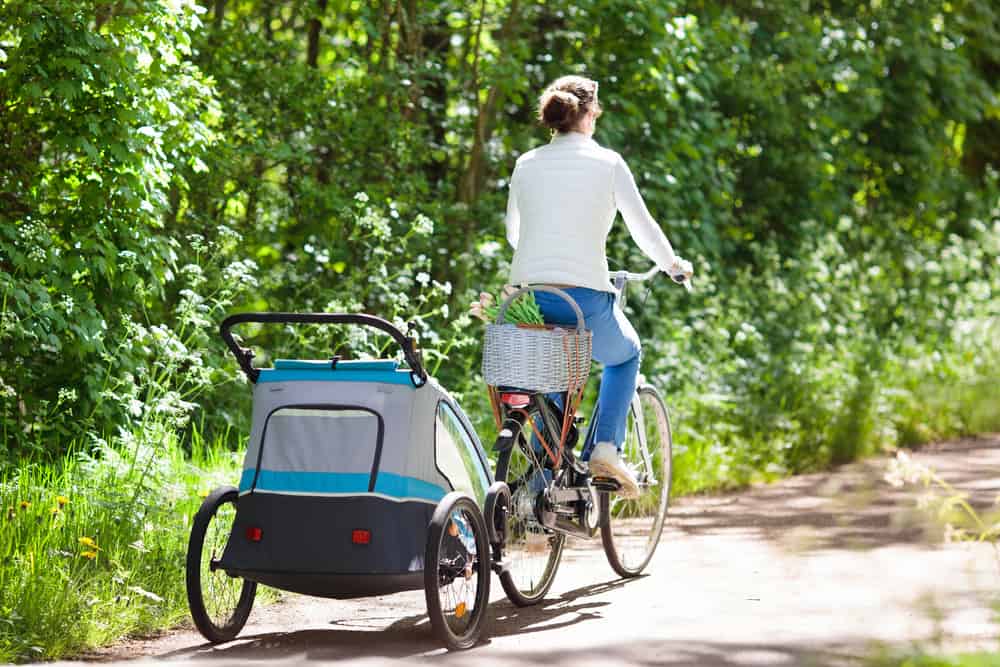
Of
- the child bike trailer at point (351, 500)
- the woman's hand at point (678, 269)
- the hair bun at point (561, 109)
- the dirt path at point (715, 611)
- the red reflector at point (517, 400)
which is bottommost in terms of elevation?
the dirt path at point (715, 611)

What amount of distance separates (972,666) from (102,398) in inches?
182

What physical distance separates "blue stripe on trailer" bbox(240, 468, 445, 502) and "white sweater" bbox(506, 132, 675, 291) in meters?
1.28

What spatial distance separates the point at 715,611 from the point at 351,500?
5.45ft

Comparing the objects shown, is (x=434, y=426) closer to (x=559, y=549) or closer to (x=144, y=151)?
(x=559, y=549)

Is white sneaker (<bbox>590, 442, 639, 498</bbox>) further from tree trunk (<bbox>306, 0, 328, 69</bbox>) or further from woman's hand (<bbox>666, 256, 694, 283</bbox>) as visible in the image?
tree trunk (<bbox>306, 0, 328, 69</bbox>)

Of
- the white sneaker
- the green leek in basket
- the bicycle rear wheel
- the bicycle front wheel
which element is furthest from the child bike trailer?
the bicycle front wheel

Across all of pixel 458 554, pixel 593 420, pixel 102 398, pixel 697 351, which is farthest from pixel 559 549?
pixel 697 351

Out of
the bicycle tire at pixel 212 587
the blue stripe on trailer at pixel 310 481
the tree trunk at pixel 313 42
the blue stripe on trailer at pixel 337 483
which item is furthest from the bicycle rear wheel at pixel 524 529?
the tree trunk at pixel 313 42

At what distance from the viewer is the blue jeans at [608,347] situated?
6145mm

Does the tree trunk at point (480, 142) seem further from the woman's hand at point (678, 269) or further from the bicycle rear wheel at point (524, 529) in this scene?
the bicycle rear wheel at point (524, 529)

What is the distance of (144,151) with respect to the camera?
24.8 feet

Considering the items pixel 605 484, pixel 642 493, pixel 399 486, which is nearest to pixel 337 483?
pixel 399 486

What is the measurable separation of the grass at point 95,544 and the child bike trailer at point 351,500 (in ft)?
1.33

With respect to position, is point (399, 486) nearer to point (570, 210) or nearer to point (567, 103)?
point (570, 210)
